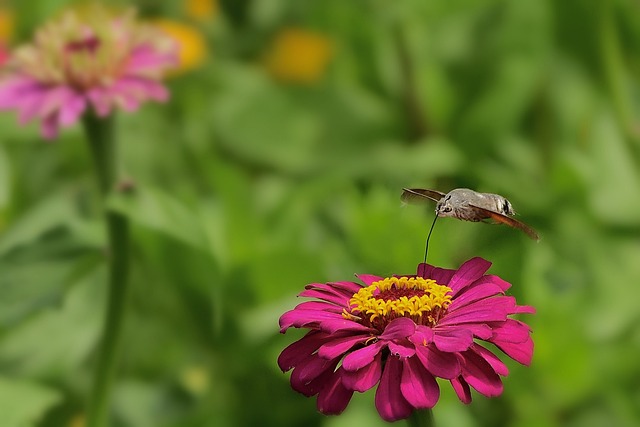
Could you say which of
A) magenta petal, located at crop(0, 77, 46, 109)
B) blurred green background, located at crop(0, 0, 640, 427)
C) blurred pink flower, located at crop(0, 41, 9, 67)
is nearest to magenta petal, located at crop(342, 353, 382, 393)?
blurred green background, located at crop(0, 0, 640, 427)

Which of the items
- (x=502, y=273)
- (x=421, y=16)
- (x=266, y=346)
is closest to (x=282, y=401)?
(x=266, y=346)

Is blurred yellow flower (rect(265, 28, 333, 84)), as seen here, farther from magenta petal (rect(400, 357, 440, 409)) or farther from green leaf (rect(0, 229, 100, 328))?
magenta petal (rect(400, 357, 440, 409))

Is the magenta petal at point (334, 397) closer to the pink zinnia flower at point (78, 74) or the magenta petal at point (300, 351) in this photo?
the magenta petal at point (300, 351)

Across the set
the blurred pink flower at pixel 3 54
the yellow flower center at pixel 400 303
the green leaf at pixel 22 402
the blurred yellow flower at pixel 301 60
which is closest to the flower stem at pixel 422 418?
the yellow flower center at pixel 400 303

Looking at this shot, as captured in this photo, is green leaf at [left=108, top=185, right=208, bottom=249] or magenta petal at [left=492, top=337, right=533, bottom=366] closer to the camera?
magenta petal at [left=492, top=337, right=533, bottom=366]

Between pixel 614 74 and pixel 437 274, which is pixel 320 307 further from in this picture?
pixel 614 74

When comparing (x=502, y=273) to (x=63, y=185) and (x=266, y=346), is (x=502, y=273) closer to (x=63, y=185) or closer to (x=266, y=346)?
(x=266, y=346)

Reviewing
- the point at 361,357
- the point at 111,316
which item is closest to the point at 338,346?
the point at 361,357

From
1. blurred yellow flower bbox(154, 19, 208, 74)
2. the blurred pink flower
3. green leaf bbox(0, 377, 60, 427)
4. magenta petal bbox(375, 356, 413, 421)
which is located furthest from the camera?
blurred yellow flower bbox(154, 19, 208, 74)
